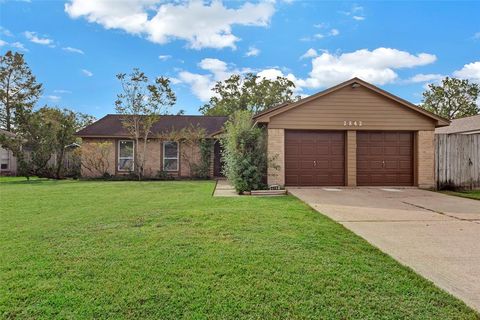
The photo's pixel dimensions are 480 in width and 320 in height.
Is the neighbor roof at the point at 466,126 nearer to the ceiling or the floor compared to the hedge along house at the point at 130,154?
nearer to the ceiling

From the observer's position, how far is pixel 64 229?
518cm

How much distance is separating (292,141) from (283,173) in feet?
4.39

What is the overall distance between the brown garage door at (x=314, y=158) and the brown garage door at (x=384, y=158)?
0.81 meters

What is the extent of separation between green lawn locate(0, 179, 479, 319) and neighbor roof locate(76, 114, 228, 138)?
42.1ft

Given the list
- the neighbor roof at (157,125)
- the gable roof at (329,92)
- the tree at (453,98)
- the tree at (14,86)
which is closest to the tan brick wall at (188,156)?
the neighbor roof at (157,125)

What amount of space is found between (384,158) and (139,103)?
42.4 feet

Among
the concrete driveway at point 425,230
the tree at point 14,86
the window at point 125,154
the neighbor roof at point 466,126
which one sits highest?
the tree at point 14,86

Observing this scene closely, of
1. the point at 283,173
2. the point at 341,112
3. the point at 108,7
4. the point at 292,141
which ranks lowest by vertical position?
the point at 283,173

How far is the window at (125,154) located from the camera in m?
18.0

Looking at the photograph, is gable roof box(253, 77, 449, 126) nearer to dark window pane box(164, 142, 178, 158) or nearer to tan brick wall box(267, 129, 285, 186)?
tan brick wall box(267, 129, 285, 186)

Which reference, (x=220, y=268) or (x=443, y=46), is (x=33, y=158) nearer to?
(x=220, y=268)

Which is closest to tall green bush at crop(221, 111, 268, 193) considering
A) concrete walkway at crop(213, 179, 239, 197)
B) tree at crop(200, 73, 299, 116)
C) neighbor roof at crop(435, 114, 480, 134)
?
concrete walkway at crop(213, 179, 239, 197)

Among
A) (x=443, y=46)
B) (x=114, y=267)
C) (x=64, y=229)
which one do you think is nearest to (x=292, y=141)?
(x=64, y=229)

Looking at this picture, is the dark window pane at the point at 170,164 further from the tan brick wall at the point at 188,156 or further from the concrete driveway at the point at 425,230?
the concrete driveway at the point at 425,230
